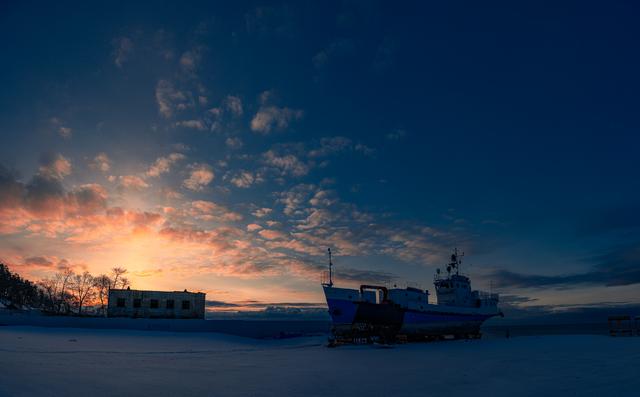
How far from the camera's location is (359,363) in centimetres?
2794

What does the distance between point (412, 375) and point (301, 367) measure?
279 inches

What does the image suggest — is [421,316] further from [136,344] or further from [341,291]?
[136,344]

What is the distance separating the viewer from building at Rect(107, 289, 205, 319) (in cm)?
6469

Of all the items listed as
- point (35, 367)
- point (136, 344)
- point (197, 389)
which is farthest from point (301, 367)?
point (136, 344)

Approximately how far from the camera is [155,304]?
66.6 meters

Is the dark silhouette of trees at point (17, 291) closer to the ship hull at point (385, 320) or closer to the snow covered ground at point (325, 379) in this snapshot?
the ship hull at point (385, 320)

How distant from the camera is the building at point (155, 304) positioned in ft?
212

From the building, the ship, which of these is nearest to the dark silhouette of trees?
the building

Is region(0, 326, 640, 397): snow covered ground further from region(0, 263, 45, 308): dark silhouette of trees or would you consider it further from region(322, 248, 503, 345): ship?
region(0, 263, 45, 308): dark silhouette of trees

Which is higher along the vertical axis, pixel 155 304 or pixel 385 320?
pixel 155 304

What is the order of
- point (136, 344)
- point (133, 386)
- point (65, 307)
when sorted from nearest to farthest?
point (133, 386) < point (136, 344) < point (65, 307)

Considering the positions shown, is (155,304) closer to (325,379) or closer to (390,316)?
(390,316)

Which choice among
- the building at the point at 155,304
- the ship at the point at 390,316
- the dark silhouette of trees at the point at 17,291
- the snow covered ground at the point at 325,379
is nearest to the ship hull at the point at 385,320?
the ship at the point at 390,316

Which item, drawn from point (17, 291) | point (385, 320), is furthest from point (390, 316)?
point (17, 291)
